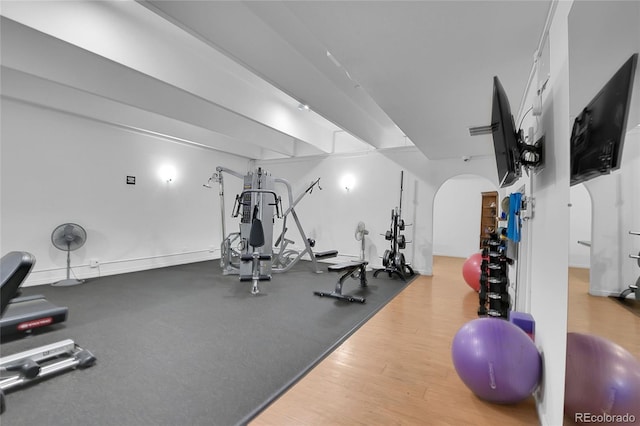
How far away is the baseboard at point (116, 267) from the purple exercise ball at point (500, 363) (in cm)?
625

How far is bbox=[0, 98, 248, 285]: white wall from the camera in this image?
14.5ft

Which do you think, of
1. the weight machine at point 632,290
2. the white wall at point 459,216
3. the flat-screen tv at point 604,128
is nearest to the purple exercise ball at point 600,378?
the weight machine at point 632,290

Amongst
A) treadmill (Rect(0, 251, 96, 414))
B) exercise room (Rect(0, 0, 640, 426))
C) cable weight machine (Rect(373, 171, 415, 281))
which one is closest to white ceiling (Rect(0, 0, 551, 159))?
exercise room (Rect(0, 0, 640, 426))

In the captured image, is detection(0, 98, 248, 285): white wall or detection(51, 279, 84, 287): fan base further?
detection(51, 279, 84, 287): fan base

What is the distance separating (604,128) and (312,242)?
18.7 ft

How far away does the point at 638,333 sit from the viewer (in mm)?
1585

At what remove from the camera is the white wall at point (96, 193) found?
14.5ft

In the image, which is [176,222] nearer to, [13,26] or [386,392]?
[13,26]

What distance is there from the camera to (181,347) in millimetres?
2631

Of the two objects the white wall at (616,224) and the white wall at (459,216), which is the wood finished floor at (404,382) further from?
the white wall at (459,216)

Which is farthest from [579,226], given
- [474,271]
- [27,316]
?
[27,316]

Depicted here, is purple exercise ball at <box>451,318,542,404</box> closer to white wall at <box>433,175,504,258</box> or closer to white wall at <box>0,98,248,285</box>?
white wall at <box>0,98,248,285</box>

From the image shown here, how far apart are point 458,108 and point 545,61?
139 centimetres

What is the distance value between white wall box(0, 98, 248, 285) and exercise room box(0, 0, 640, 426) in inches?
1.5
